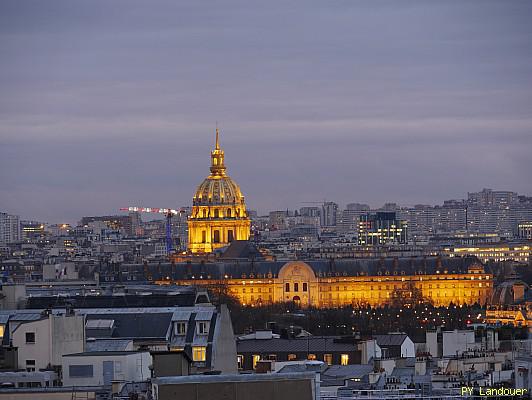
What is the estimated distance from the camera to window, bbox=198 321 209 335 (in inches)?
2010

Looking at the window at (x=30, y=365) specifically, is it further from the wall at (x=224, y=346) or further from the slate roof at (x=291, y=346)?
the slate roof at (x=291, y=346)

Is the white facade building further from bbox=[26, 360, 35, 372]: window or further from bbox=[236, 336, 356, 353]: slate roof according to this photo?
bbox=[236, 336, 356, 353]: slate roof

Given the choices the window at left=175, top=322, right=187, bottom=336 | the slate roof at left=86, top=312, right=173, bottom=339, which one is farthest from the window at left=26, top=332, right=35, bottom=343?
the slate roof at left=86, top=312, right=173, bottom=339

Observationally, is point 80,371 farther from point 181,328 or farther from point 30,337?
point 181,328

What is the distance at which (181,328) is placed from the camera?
52.6 metres

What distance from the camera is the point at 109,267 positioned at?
19150 centimetres

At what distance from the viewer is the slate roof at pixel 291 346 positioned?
64.8 metres

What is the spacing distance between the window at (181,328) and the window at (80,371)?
9.47 m

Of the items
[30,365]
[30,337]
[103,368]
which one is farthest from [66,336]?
[103,368]

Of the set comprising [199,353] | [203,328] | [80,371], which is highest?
[203,328]

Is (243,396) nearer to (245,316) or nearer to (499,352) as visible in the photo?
(499,352)

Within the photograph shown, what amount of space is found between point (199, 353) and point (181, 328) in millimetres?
3054

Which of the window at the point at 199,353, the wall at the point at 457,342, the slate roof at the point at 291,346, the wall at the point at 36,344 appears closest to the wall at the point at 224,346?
the window at the point at 199,353

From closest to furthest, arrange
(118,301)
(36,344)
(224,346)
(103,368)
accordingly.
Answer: (103,368), (36,344), (224,346), (118,301)
